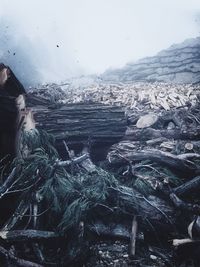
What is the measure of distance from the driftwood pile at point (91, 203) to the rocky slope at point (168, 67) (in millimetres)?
11894

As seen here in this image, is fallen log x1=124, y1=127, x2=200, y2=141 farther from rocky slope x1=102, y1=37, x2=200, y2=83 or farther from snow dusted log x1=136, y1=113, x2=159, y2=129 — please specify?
rocky slope x1=102, y1=37, x2=200, y2=83

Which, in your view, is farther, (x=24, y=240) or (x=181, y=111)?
(x=181, y=111)

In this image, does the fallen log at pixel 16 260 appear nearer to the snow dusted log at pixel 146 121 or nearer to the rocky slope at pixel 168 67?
the snow dusted log at pixel 146 121

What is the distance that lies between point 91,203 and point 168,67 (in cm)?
1537

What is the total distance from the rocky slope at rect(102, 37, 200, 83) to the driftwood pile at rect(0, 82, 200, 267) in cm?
1189

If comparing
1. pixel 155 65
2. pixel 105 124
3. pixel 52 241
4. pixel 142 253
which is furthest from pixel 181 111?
pixel 155 65

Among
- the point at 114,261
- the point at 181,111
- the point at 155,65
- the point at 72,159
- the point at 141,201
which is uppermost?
the point at 155,65

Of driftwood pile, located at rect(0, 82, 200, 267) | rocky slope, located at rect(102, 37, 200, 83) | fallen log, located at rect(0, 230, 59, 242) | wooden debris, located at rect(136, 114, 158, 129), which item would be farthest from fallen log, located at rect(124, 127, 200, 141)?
rocky slope, located at rect(102, 37, 200, 83)

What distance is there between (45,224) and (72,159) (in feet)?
4.15

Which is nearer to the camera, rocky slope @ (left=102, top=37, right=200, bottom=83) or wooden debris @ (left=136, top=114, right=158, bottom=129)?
wooden debris @ (left=136, top=114, right=158, bottom=129)

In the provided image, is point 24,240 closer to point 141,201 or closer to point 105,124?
point 141,201

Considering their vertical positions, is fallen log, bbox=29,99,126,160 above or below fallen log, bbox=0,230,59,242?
above

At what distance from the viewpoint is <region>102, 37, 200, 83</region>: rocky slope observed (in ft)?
54.9

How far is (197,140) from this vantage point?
20.2ft
